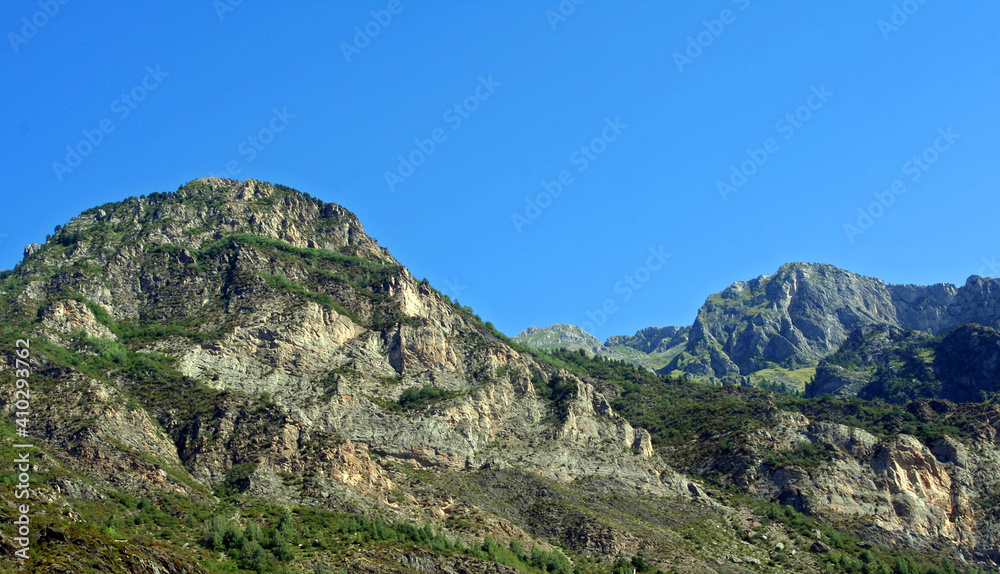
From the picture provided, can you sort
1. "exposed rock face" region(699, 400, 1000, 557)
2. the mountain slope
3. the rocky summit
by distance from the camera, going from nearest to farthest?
1. the rocky summit
2. the mountain slope
3. "exposed rock face" region(699, 400, 1000, 557)

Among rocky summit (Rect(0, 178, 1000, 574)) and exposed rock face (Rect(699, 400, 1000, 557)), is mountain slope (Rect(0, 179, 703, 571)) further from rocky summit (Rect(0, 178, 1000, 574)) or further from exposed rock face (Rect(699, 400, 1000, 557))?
exposed rock face (Rect(699, 400, 1000, 557))

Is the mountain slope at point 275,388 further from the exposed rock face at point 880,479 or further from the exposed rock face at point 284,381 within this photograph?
the exposed rock face at point 880,479

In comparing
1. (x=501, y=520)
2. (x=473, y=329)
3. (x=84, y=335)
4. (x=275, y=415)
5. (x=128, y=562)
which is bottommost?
(x=128, y=562)

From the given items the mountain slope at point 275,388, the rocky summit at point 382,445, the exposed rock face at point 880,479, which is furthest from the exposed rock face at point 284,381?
the exposed rock face at point 880,479

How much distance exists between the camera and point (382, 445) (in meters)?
141

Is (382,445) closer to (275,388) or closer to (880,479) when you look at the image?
(275,388)

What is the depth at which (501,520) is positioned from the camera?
403 feet

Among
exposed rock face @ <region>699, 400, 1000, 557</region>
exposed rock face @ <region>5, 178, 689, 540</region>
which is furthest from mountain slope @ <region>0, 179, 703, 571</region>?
exposed rock face @ <region>699, 400, 1000, 557</region>

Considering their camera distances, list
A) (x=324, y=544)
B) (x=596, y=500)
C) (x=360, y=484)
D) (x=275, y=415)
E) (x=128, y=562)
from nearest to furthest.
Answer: (x=128, y=562) < (x=324, y=544) < (x=360, y=484) < (x=275, y=415) < (x=596, y=500)

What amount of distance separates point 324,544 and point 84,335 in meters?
69.6

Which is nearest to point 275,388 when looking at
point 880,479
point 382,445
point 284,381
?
point 284,381

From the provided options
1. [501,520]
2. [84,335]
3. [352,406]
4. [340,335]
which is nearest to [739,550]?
[501,520]

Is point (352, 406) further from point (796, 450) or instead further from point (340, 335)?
point (796, 450)

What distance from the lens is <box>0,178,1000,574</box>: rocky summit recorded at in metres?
106
